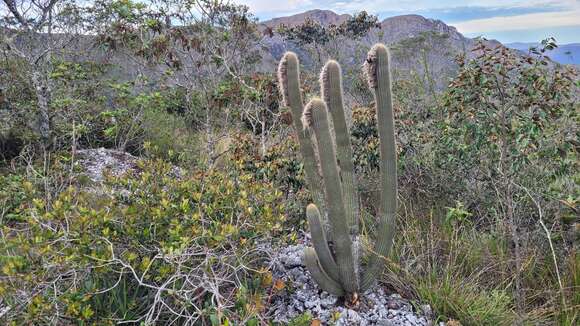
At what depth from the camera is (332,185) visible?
2561 mm

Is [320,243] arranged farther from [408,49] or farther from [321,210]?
[408,49]

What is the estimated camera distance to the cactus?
2551mm

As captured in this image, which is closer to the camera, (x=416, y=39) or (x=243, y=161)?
(x=243, y=161)

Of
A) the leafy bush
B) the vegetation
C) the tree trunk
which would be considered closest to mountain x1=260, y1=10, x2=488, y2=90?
the vegetation

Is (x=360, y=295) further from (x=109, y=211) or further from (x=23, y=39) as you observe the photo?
(x=23, y=39)

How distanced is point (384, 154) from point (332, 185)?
39cm

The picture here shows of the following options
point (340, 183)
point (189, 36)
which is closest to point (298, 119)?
point (340, 183)

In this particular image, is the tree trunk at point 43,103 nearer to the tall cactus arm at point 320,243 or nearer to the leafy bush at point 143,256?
the leafy bush at point 143,256

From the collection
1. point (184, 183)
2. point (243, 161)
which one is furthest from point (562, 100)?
point (184, 183)

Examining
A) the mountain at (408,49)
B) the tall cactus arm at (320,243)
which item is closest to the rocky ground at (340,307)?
the tall cactus arm at (320,243)

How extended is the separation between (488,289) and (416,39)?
15.1 meters

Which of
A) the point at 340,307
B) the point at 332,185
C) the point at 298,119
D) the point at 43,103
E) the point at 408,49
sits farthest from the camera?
the point at 408,49

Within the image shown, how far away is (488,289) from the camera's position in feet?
9.97

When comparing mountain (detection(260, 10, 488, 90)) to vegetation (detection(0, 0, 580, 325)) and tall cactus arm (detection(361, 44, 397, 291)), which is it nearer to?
vegetation (detection(0, 0, 580, 325))
